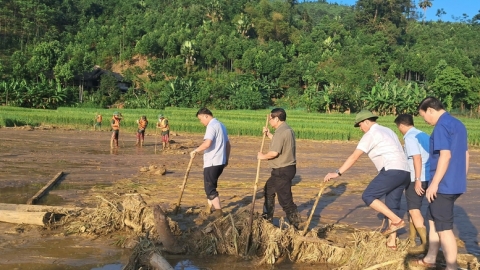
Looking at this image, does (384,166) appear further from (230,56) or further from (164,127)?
(230,56)

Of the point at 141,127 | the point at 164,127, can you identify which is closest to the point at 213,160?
the point at 164,127

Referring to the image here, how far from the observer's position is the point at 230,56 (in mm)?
60219

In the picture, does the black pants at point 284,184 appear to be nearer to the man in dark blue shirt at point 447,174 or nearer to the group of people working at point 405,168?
the group of people working at point 405,168

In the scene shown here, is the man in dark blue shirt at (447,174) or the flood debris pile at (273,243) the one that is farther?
the flood debris pile at (273,243)

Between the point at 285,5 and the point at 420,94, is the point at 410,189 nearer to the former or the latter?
the point at 420,94

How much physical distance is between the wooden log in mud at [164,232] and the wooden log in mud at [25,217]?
194cm

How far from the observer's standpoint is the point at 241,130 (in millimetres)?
26812

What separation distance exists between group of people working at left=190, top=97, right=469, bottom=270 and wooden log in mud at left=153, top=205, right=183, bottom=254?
4.33 feet

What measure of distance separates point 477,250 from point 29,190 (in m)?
8.05

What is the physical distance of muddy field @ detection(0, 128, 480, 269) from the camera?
6152mm

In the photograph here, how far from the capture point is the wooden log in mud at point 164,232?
598 cm

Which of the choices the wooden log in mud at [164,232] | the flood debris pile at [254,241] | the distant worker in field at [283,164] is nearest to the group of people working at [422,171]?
the flood debris pile at [254,241]

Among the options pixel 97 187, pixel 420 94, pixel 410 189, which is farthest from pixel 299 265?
pixel 420 94

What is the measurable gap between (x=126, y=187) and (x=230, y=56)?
51020 millimetres
